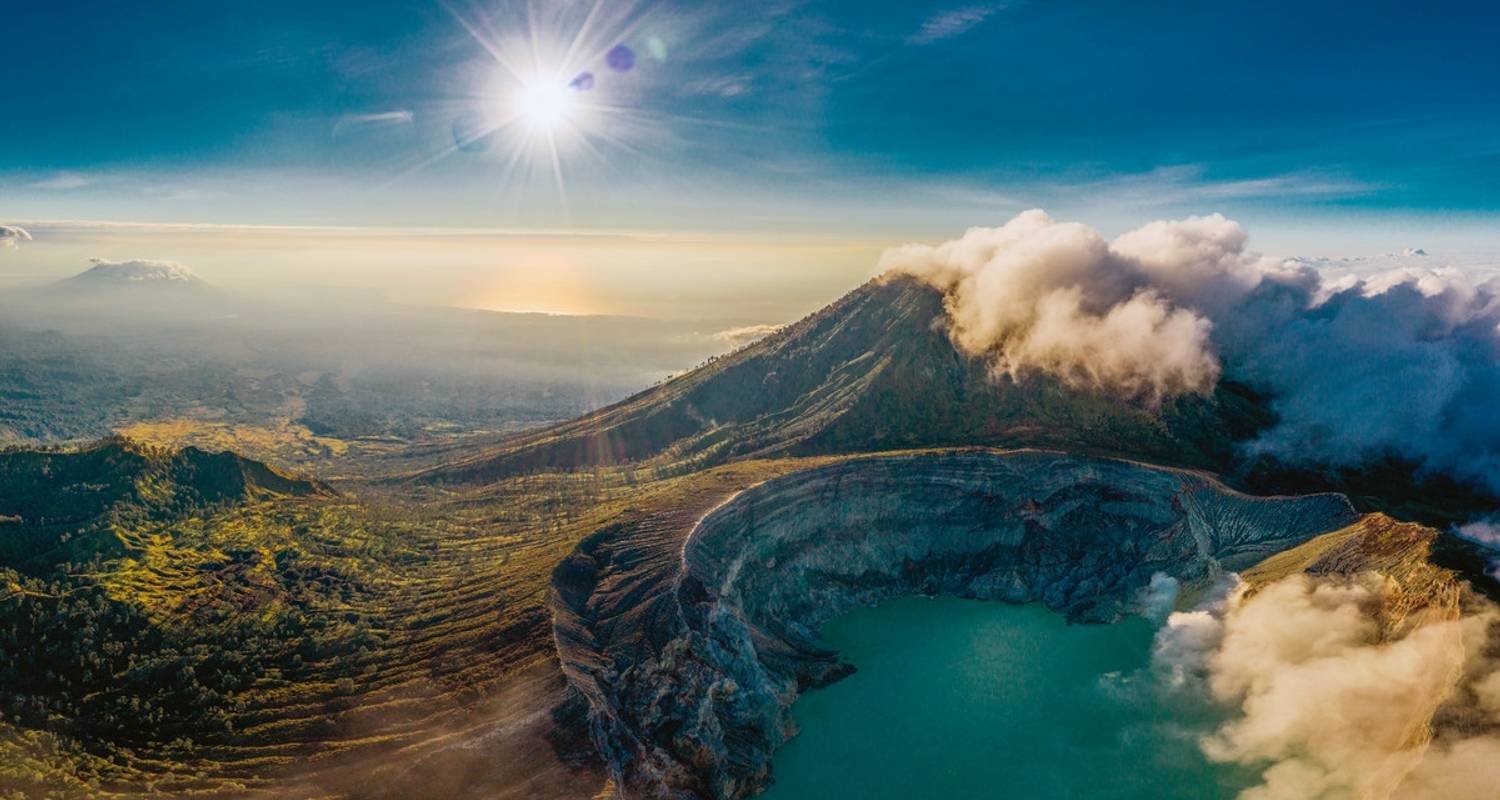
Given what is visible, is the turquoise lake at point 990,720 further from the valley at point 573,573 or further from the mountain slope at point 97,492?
the mountain slope at point 97,492

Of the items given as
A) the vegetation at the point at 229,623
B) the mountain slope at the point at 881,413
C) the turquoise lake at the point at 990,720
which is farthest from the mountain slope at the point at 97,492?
the turquoise lake at the point at 990,720

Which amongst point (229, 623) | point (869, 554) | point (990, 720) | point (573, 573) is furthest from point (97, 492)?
point (990, 720)

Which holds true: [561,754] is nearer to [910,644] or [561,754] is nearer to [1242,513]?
[910,644]

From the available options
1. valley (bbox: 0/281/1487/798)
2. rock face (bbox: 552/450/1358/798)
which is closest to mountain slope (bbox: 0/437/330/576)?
valley (bbox: 0/281/1487/798)

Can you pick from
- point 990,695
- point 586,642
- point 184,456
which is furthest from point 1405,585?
point 184,456

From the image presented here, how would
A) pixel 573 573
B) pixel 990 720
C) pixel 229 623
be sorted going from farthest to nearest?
1. pixel 573 573
2. pixel 990 720
3. pixel 229 623

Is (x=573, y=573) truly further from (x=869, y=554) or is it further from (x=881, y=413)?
(x=881, y=413)
